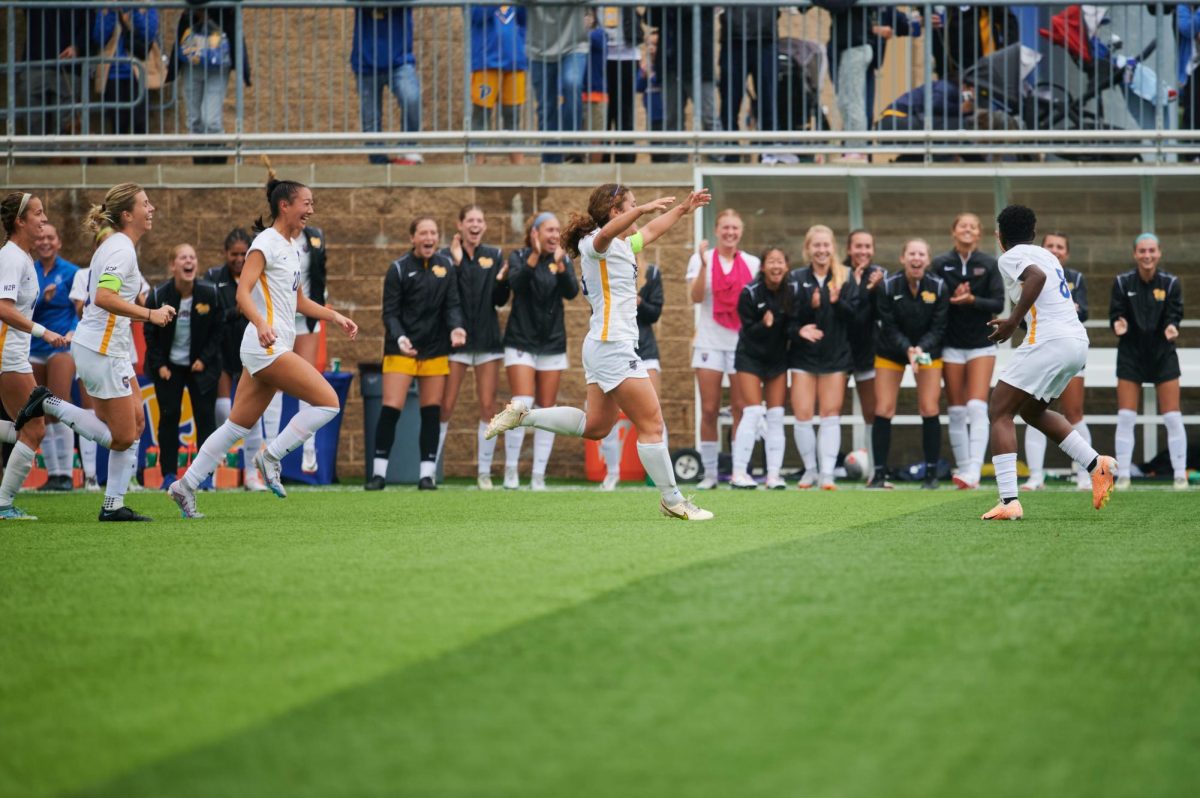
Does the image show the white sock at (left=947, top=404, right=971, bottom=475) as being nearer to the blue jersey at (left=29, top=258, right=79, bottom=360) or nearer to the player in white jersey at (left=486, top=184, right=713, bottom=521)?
the player in white jersey at (left=486, top=184, right=713, bottom=521)

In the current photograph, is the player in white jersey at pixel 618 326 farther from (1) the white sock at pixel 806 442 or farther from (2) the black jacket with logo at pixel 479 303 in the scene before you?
(1) the white sock at pixel 806 442

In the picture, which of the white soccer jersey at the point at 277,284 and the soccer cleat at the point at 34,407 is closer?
the soccer cleat at the point at 34,407

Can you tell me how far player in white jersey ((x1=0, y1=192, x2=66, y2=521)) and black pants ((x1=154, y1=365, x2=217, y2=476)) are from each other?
257cm

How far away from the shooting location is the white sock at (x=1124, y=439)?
13320mm

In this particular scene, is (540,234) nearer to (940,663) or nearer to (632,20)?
(632,20)

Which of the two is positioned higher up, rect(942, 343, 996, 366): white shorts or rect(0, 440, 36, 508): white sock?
rect(942, 343, 996, 366): white shorts

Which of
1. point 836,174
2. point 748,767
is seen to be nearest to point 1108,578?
point 748,767

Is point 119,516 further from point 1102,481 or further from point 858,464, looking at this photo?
point 858,464

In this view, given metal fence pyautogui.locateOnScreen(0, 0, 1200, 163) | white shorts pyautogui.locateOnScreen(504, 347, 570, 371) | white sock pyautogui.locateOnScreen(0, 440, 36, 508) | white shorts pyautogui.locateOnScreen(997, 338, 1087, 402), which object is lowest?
white sock pyautogui.locateOnScreen(0, 440, 36, 508)

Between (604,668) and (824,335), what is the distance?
386 inches

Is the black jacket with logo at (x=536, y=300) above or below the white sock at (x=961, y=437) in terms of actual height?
above

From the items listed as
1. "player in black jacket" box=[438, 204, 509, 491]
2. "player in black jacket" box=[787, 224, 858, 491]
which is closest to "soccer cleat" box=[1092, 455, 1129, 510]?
"player in black jacket" box=[787, 224, 858, 491]

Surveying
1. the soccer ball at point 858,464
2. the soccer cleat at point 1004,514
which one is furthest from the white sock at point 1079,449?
the soccer ball at point 858,464

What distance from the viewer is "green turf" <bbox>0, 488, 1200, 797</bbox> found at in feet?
9.84
